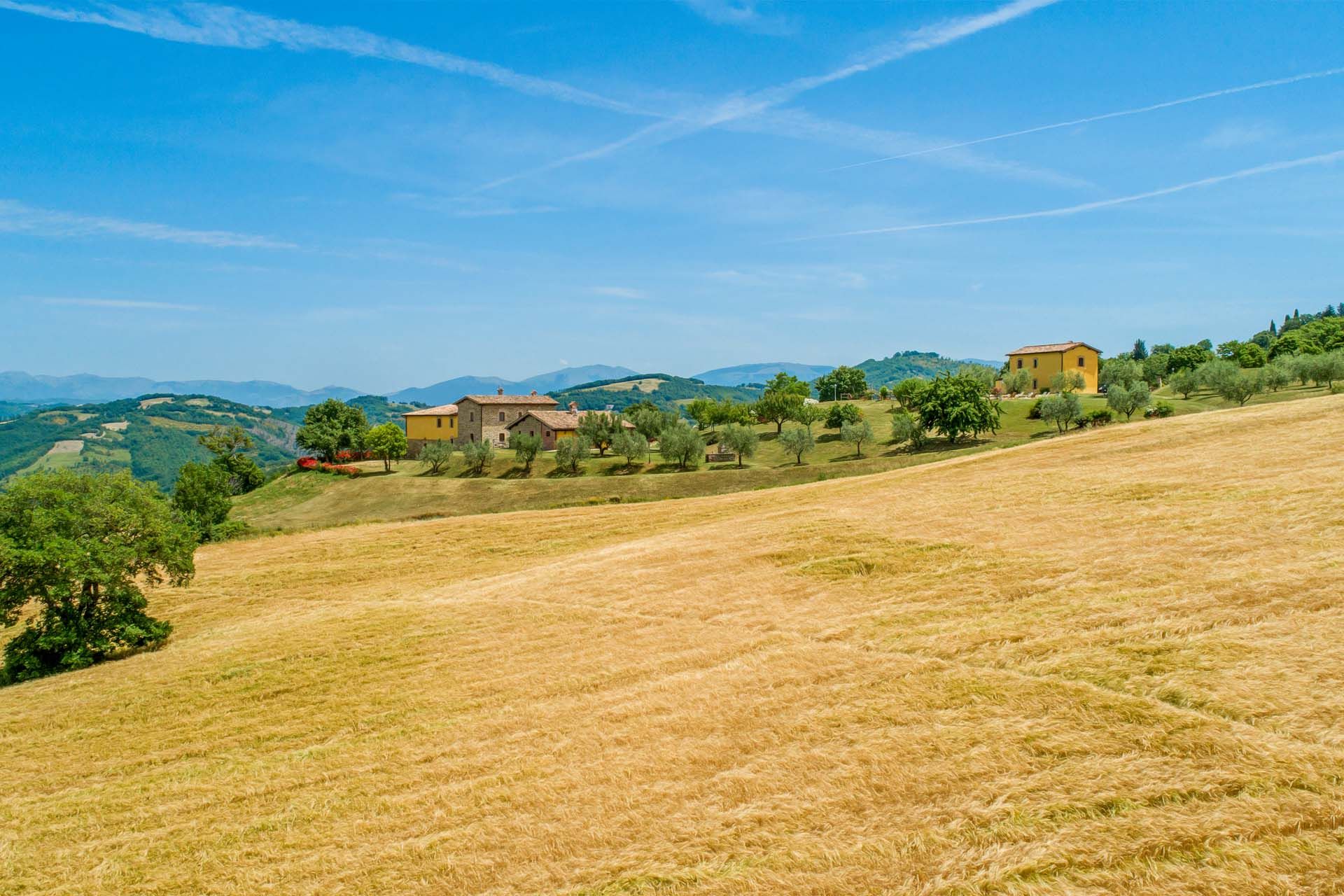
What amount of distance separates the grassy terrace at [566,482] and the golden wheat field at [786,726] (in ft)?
114

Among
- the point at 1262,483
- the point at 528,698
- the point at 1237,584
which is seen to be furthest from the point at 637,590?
the point at 1262,483

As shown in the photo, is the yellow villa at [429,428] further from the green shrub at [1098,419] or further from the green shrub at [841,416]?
the green shrub at [1098,419]

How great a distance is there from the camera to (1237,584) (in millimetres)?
16734

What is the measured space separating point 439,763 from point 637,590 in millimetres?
12313

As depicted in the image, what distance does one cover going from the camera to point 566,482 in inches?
3189

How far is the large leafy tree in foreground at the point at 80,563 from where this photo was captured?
26531 millimetres

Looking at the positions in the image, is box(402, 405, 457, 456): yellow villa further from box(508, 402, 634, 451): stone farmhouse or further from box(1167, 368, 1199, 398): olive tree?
box(1167, 368, 1199, 398): olive tree

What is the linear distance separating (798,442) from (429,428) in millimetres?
66383

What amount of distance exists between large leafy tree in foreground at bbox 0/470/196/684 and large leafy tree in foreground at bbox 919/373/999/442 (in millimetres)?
85265

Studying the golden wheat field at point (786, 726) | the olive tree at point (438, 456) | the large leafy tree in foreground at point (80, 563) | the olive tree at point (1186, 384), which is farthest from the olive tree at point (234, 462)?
the olive tree at point (1186, 384)

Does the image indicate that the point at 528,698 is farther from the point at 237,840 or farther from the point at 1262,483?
the point at 1262,483

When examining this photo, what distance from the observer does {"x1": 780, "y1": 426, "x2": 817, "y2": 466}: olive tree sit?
3866 inches

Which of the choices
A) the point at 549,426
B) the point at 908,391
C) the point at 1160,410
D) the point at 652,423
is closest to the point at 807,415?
the point at 908,391

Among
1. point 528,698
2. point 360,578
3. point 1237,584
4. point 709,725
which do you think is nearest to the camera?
point 709,725
